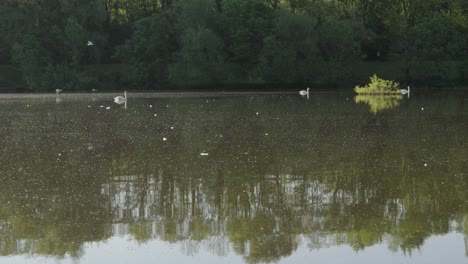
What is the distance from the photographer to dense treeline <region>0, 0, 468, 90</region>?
5022cm

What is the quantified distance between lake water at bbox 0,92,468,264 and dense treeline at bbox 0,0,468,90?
1278 inches

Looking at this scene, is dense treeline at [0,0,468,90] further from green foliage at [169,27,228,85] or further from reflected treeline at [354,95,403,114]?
reflected treeline at [354,95,403,114]

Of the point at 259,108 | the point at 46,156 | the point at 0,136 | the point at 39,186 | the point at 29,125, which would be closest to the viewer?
the point at 39,186

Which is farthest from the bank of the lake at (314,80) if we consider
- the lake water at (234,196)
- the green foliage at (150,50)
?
the lake water at (234,196)

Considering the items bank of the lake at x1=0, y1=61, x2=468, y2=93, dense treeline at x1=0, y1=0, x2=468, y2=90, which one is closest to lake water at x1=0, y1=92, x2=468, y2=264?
dense treeline at x1=0, y1=0, x2=468, y2=90

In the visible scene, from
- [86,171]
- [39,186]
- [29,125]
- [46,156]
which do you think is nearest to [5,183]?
[39,186]

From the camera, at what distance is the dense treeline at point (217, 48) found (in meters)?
50.2

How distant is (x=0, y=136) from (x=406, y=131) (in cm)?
Answer: 1116

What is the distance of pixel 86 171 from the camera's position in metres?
11.7

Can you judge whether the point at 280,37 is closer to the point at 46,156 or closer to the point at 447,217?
the point at 46,156

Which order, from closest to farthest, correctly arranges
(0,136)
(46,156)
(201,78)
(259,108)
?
1. (46,156)
2. (0,136)
3. (259,108)
4. (201,78)

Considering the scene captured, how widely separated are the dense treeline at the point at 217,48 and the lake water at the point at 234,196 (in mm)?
32470

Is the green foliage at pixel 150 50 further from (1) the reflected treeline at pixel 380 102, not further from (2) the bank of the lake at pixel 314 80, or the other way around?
(1) the reflected treeline at pixel 380 102

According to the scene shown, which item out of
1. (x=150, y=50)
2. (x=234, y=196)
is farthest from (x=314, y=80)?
(x=234, y=196)
